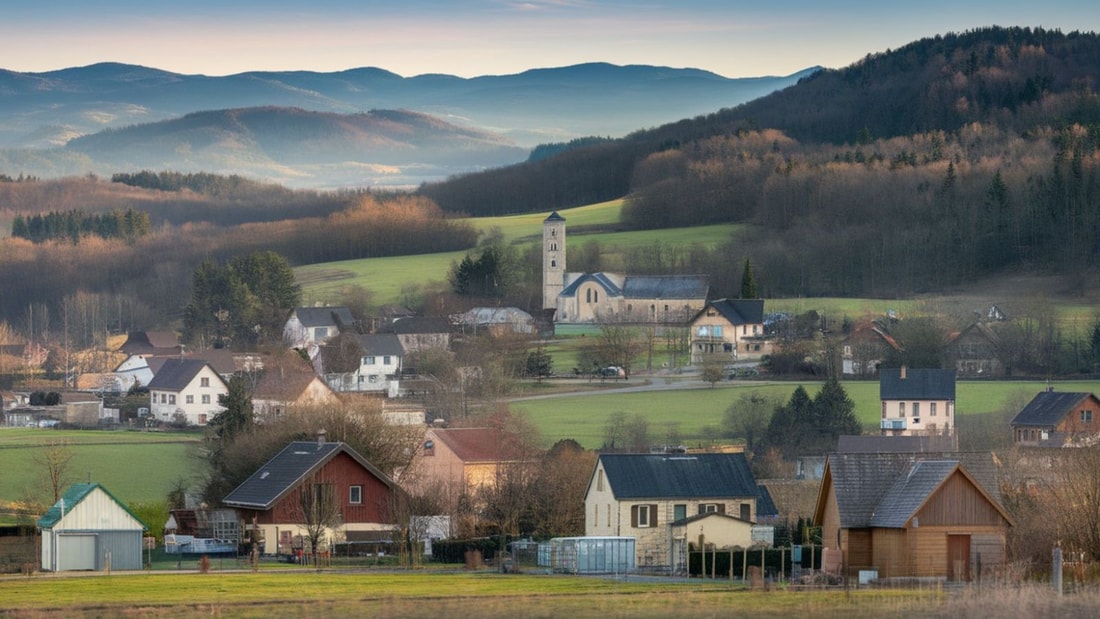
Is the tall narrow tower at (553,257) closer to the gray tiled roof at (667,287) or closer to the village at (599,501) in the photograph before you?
the gray tiled roof at (667,287)

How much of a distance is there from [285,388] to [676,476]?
40.6 metres

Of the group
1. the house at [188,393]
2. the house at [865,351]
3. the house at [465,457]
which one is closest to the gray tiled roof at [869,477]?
the house at [465,457]

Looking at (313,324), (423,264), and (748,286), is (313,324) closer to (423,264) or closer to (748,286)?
(423,264)

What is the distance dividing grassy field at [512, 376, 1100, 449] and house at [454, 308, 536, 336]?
103 ft

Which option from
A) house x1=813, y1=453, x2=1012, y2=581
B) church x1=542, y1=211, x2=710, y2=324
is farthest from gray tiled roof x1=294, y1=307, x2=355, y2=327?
house x1=813, y1=453, x2=1012, y2=581

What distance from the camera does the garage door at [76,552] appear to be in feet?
139

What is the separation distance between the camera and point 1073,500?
40.7 metres

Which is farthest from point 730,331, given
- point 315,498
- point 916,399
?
point 315,498

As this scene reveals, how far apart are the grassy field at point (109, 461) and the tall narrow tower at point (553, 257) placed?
59.5 metres

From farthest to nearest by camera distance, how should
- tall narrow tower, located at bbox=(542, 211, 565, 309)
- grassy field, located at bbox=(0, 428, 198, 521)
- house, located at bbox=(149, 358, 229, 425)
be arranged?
tall narrow tower, located at bbox=(542, 211, 565, 309) < house, located at bbox=(149, 358, 229, 425) < grassy field, located at bbox=(0, 428, 198, 521)

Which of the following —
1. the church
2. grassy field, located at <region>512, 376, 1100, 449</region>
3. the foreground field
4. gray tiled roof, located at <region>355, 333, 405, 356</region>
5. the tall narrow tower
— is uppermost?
the tall narrow tower

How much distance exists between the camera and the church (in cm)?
12912

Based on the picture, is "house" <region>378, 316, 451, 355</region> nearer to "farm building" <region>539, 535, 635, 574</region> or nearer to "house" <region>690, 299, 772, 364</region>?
"house" <region>690, 299, 772, 364</region>

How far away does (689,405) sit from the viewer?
8125cm
